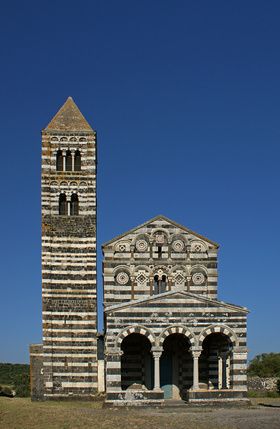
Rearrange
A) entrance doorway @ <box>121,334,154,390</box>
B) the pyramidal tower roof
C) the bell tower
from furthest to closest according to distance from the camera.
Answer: the pyramidal tower roof, the bell tower, entrance doorway @ <box>121,334,154,390</box>

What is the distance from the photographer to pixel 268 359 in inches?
2950

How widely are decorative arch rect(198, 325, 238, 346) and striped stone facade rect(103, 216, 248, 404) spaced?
0.05 metres

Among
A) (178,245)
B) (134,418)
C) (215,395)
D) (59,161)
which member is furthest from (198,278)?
(134,418)

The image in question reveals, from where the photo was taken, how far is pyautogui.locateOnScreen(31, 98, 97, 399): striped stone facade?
3941 centimetres

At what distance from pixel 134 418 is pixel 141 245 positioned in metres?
14.1

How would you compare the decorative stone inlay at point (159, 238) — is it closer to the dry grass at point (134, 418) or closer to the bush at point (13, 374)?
the dry grass at point (134, 418)

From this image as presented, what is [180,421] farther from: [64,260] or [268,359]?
[268,359]

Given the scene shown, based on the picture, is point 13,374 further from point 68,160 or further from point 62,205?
point 68,160

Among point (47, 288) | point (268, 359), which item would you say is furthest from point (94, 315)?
point (268, 359)

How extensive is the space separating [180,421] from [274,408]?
8.52 m

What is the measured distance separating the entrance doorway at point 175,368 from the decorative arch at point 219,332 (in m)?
3.76

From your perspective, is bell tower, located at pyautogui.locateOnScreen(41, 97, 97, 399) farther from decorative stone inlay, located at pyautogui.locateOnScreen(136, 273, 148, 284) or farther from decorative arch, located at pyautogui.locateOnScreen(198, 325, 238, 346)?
decorative arch, located at pyautogui.locateOnScreen(198, 325, 238, 346)

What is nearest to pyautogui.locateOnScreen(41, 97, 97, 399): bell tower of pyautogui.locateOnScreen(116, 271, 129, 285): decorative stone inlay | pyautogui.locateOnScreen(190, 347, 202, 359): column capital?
pyautogui.locateOnScreen(116, 271, 129, 285): decorative stone inlay

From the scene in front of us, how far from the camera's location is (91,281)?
Result: 133 feet
